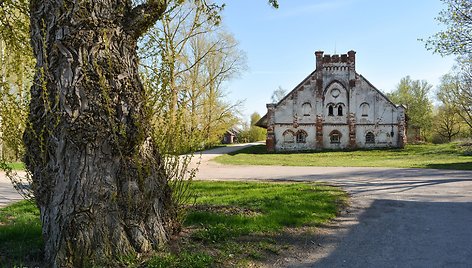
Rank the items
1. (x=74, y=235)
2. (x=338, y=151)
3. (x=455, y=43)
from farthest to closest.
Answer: (x=338, y=151) < (x=455, y=43) < (x=74, y=235)

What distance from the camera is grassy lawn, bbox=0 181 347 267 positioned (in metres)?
4.34

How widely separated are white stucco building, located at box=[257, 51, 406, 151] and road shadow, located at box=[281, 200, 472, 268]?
28.1 meters

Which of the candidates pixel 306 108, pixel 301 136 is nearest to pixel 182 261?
pixel 301 136

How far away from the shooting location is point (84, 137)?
13.0ft

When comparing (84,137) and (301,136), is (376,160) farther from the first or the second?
(84,137)

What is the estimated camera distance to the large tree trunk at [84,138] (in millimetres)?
3965

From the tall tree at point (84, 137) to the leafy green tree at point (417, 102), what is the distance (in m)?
55.4

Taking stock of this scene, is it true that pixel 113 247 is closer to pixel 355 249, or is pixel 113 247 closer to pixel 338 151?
Result: pixel 355 249

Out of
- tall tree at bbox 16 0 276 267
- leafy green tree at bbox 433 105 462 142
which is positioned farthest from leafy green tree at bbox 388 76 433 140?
tall tree at bbox 16 0 276 267

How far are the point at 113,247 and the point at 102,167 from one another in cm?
88

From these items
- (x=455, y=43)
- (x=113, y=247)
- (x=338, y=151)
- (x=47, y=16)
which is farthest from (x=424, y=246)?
(x=338, y=151)

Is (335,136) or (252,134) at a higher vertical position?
(252,134)

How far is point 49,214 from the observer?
408 cm

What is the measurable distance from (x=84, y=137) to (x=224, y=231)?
7.93ft
